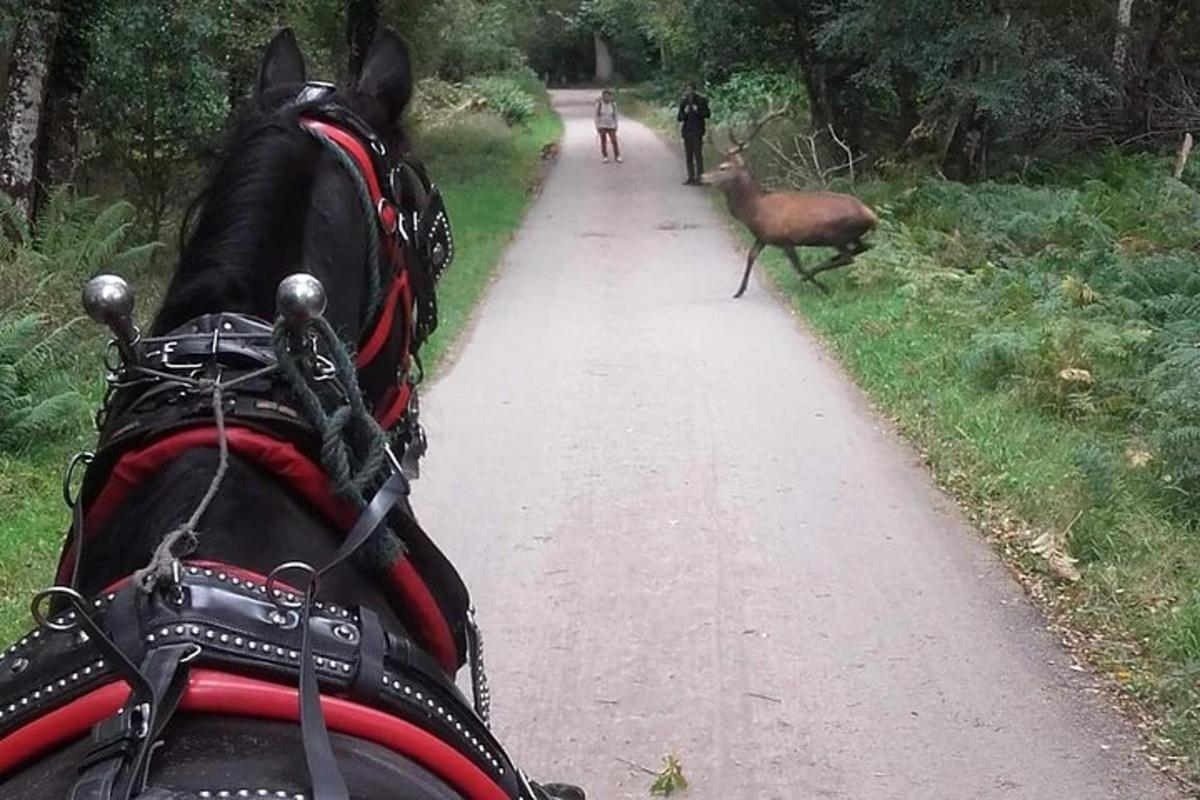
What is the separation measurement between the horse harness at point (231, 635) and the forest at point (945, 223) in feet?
3.37

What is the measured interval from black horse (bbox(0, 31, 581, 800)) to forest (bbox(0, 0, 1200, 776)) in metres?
0.52

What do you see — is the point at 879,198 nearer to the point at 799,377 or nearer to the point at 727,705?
the point at 799,377

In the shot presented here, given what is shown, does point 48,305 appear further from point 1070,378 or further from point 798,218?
point 798,218


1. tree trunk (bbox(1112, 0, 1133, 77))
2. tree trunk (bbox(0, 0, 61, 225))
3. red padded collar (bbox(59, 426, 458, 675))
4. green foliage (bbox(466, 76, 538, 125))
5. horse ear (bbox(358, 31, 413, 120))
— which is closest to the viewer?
red padded collar (bbox(59, 426, 458, 675))

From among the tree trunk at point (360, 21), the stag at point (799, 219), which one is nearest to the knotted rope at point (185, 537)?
the stag at point (799, 219)

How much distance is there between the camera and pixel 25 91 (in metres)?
9.70

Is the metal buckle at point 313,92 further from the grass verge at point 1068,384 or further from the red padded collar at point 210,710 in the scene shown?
the grass verge at point 1068,384

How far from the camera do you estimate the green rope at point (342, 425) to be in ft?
6.83

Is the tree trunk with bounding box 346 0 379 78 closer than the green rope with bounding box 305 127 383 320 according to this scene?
No

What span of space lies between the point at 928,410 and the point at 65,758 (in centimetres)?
728

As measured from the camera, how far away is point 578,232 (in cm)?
1841

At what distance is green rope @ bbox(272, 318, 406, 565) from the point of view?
6.83ft

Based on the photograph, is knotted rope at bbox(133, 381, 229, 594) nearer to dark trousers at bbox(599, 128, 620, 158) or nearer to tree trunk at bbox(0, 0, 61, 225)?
tree trunk at bbox(0, 0, 61, 225)

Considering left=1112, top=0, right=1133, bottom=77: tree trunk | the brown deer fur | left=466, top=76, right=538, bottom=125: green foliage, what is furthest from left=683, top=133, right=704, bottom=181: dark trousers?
left=466, top=76, right=538, bottom=125: green foliage
